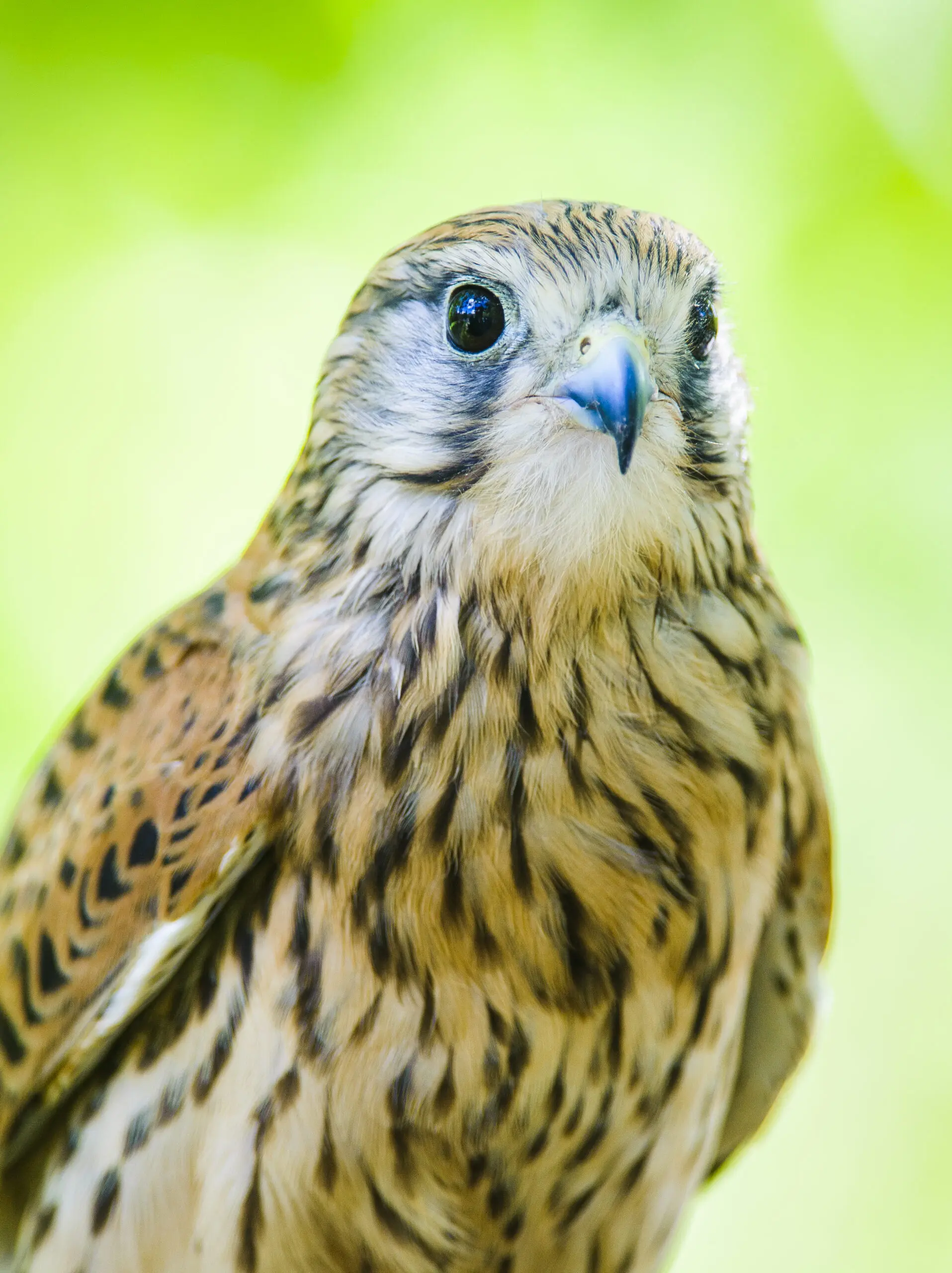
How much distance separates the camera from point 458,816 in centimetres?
135

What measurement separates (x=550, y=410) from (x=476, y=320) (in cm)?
14

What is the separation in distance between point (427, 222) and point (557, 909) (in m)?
1.79

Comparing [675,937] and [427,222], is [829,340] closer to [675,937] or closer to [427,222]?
[427,222]

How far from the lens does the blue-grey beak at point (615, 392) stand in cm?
125

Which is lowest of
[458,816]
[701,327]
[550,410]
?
[458,816]

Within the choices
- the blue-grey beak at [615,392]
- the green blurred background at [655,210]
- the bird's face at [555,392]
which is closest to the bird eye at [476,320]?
the bird's face at [555,392]

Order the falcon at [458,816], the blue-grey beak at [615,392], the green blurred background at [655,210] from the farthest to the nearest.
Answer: the green blurred background at [655,210], the falcon at [458,816], the blue-grey beak at [615,392]

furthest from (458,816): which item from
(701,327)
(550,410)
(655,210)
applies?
(655,210)

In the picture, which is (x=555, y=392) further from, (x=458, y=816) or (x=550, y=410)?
(x=458, y=816)

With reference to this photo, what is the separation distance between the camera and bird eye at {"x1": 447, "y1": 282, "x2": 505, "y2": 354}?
55.0 inches

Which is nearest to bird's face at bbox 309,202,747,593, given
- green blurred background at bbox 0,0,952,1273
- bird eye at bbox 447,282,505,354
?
bird eye at bbox 447,282,505,354

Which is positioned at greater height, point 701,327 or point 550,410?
point 701,327

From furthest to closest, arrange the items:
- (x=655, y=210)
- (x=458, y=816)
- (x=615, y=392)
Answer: (x=655, y=210)
(x=458, y=816)
(x=615, y=392)

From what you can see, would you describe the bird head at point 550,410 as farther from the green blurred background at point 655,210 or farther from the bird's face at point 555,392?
the green blurred background at point 655,210
